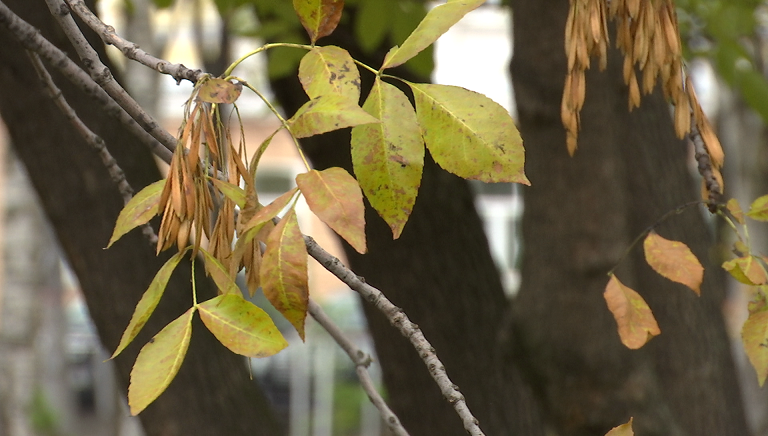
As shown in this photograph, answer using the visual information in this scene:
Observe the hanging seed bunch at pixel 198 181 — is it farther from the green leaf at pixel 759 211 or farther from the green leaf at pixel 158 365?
the green leaf at pixel 759 211

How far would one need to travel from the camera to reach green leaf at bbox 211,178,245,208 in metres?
0.79

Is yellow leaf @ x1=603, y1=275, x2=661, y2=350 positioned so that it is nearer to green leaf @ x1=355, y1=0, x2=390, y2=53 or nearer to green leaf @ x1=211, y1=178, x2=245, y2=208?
green leaf @ x1=211, y1=178, x2=245, y2=208

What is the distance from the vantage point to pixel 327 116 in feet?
2.50

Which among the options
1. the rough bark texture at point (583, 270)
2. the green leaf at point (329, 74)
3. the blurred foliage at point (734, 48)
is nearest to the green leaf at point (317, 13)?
the green leaf at point (329, 74)

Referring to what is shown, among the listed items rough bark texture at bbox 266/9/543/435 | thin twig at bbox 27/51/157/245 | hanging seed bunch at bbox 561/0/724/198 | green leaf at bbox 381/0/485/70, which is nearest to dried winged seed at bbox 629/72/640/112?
hanging seed bunch at bbox 561/0/724/198

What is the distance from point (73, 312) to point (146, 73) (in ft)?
28.5

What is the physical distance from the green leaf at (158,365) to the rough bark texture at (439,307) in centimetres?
159

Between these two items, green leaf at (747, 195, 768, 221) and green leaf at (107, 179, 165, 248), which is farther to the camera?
green leaf at (747, 195, 768, 221)

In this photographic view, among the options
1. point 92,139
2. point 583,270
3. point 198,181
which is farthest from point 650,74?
point 583,270

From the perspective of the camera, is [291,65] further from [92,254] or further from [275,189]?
[275,189]

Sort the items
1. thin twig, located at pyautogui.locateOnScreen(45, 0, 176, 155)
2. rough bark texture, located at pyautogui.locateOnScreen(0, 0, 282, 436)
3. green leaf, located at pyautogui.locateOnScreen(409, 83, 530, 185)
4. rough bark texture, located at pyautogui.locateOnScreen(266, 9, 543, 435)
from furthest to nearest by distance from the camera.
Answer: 1. rough bark texture, located at pyautogui.locateOnScreen(266, 9, 543, 435)
2. rough bark texture, located at pyautogui.locateOnScreen(0, 0, 282, 436)
3. thin twig, located at pyautogui.locateOnScreen(45, 0, 176, 155)
4. green leaf, located at pyautogui.locateOnScreen(409, 83, 530, 185)

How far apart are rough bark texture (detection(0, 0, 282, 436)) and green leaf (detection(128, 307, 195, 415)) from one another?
3.73 feet

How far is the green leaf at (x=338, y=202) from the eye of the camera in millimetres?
715

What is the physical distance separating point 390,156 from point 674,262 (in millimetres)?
427
